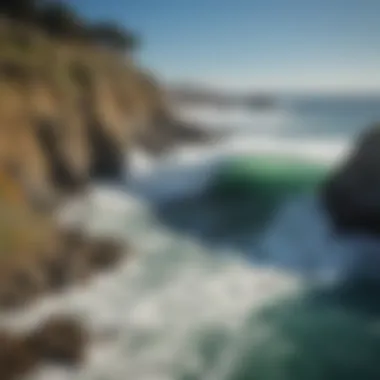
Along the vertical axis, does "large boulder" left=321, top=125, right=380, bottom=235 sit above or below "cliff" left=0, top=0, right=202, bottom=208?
below

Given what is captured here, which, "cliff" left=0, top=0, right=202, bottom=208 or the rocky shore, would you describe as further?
"cliff" left=0, top=0, right=202, bottom=208

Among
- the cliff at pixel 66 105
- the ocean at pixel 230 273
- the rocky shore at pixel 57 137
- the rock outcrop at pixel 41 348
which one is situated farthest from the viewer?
the cliff at pixel 66 105

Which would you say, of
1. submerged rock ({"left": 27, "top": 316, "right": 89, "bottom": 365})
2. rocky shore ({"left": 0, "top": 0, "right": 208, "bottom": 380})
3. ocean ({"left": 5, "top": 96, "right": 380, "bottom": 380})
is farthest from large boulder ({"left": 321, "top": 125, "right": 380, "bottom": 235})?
submerged rock ({"left": 27, "top": 316, "right": 89, "bottom": 365})

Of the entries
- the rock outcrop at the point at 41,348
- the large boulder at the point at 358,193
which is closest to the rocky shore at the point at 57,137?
Answer: the rock outcrop at the point at 41,348

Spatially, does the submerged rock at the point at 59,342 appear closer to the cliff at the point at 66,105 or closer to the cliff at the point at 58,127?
the cliff at the point at 58,127

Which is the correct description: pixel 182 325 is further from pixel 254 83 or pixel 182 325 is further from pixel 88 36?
pixel 88 36

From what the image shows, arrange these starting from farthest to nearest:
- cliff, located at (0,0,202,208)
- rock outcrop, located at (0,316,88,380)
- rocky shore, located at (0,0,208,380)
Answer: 1. cliff, located at (0,0,202,208)
2. rocky shore, located at (0,0,208,380)
3. rock outcrop, located at (0,316,88,380)

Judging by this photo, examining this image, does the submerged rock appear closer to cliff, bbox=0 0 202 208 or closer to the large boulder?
cliff, bbox=0 0 202 208
